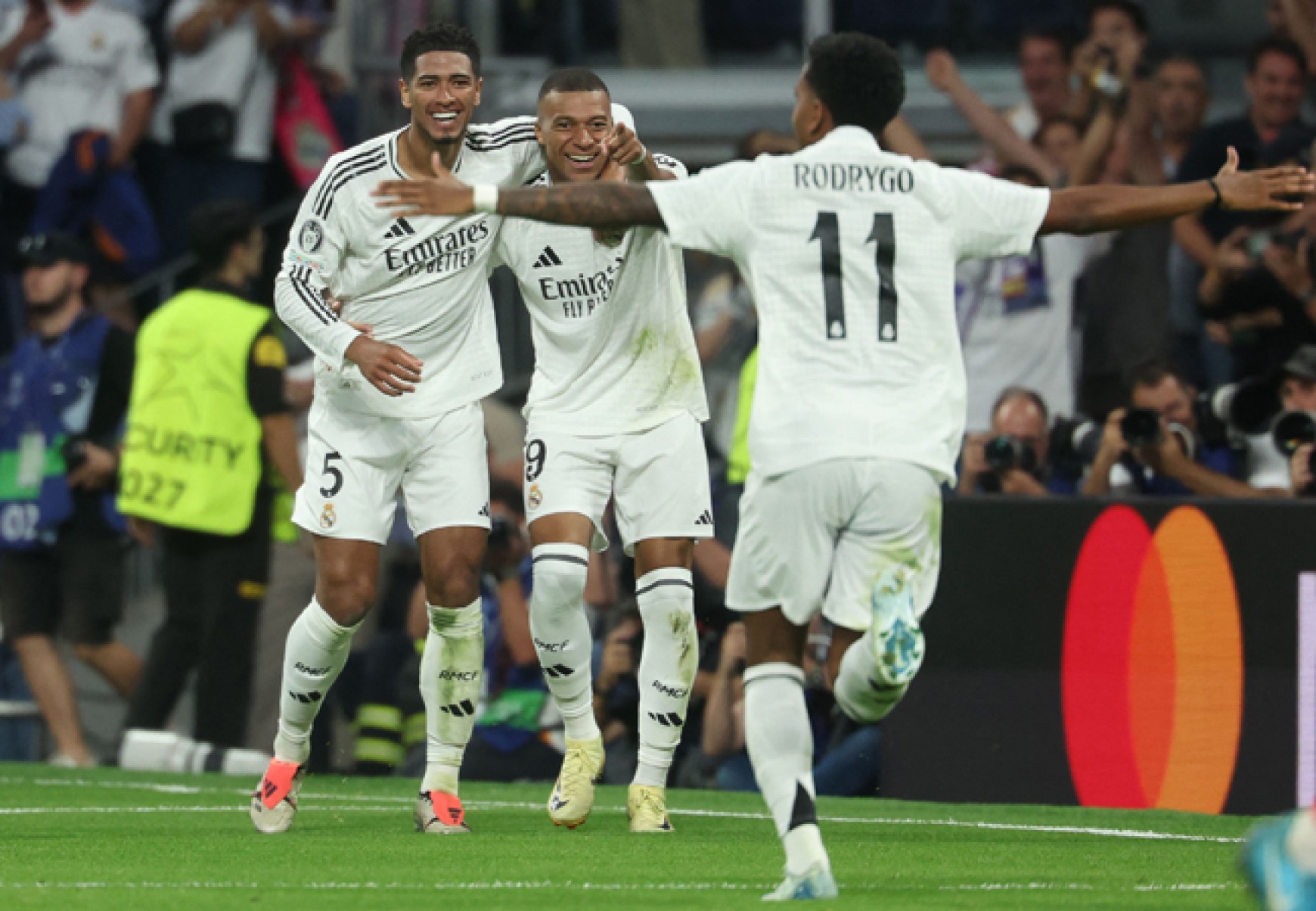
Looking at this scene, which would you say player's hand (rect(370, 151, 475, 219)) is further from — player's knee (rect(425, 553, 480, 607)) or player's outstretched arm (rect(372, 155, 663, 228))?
player's knee (rect(425, 553, 480, 607))

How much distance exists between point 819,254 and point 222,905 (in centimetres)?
215

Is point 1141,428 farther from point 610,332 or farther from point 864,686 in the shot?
point 864,686

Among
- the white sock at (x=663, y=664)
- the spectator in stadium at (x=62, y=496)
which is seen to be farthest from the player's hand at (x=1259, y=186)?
the spectator in stadium at (x=62, y=496)

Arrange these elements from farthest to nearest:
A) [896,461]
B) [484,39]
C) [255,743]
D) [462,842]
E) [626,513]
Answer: [484,39] → [255,743] → [626,513] → [462,842] → [896,461]

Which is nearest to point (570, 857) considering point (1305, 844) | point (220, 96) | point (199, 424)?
point (1305, 844)

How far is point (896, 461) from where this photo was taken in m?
5.91

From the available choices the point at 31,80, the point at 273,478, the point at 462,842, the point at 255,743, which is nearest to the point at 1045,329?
the point at 273,478

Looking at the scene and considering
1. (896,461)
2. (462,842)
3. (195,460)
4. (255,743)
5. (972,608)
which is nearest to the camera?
(896,461)

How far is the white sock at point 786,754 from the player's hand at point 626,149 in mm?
2216

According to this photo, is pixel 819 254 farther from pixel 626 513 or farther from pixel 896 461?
pixel 626 513

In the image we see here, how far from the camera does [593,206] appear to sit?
19.7ft

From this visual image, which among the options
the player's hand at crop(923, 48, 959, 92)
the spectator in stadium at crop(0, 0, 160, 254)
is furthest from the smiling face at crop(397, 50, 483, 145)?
the spectator in stadium at crop(0, 0, 160, 254)

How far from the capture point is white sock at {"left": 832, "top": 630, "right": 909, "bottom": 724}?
5.90 metres

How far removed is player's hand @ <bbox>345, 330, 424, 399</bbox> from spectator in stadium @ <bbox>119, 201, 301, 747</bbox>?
4.13m
